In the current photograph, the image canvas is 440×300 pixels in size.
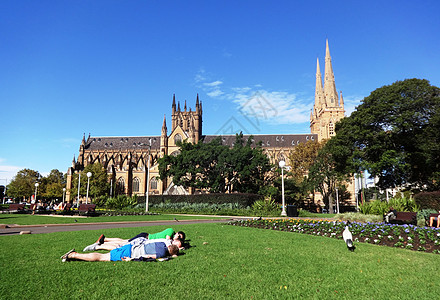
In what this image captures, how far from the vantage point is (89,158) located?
9075cm

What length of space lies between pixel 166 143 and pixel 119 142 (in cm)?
2672

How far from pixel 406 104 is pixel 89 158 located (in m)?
84.8

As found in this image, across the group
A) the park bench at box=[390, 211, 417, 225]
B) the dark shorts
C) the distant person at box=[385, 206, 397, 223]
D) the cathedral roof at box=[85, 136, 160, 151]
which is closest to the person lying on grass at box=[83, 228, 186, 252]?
the dark shorts

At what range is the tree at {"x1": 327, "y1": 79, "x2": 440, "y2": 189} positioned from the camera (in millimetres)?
29109

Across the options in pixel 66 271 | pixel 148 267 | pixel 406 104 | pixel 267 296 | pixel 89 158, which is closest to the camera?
pixel 267 296

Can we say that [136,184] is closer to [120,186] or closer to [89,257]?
[120,186]

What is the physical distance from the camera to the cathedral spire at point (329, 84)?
77.4 m

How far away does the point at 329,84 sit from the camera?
3110 inches

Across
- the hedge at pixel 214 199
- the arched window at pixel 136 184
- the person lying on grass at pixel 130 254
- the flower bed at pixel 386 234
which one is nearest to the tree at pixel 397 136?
the hedge at pixel 214 199

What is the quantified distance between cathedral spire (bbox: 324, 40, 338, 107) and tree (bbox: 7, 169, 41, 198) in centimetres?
7619

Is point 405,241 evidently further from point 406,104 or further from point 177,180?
point 177,180

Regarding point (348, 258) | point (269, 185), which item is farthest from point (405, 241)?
point (269, 185)

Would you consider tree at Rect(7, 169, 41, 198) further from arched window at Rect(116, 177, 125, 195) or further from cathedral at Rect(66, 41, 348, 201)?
arched window at Rect(116, 177, 125, 195)

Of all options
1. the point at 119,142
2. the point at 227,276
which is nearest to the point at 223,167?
the point at 227,276
